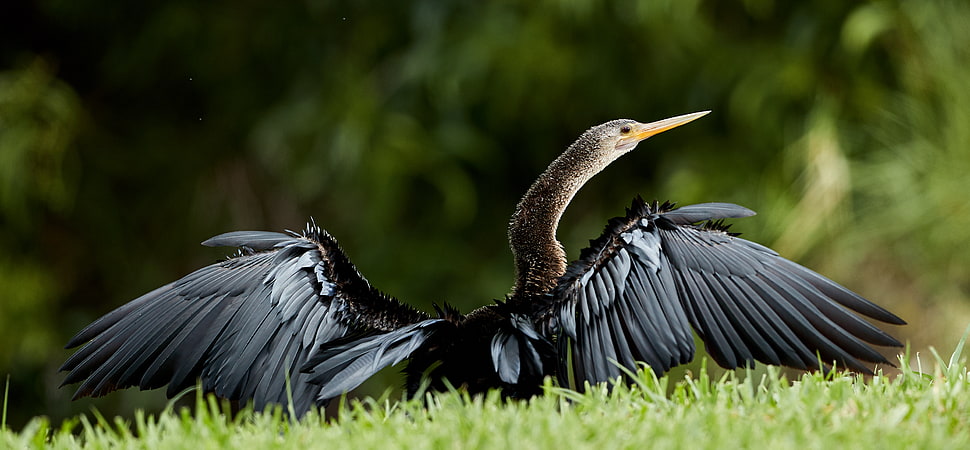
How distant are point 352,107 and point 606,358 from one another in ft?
15.1

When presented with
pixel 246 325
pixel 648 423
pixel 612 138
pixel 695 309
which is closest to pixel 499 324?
pixel 695 309

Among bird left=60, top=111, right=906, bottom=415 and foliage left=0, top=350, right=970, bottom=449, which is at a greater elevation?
bird left=60, top=111, right=906, bottom=415

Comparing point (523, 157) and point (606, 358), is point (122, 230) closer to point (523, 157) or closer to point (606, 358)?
point (523, 157)

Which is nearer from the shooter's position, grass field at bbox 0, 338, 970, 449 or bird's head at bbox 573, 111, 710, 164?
grass field at bbox 0, 338, 970, 449

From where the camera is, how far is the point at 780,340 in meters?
2.29

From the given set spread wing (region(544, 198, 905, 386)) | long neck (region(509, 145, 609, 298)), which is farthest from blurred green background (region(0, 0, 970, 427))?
spread wing (region(544, 198, 905, 386))

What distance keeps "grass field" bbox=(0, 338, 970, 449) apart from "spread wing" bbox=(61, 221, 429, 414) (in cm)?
31

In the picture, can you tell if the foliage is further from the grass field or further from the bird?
the bird

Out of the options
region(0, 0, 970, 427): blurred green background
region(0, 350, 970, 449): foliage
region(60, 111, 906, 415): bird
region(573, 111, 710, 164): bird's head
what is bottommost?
region(0, 350, 970, 449): foliage

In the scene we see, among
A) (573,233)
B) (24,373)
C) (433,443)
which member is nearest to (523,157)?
(573,233)

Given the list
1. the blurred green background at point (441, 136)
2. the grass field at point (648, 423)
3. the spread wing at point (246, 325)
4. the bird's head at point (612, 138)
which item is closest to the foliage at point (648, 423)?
the grass field at point (648, 423)

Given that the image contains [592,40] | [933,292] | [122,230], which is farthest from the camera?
[122,230]

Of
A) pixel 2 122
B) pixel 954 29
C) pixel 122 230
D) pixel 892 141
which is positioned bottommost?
pixel 892 141

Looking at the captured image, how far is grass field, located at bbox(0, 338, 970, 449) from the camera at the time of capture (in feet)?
5.51
